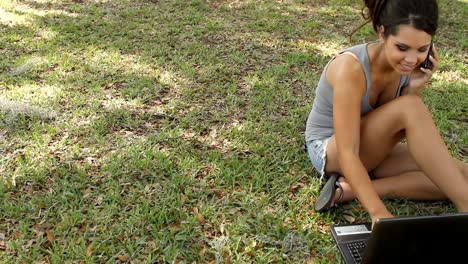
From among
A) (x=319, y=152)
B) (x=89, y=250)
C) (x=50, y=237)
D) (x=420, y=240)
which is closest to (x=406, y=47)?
(x=319, y=152)

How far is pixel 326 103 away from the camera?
2.51m

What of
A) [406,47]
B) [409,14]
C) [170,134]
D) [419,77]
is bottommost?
[170,134]

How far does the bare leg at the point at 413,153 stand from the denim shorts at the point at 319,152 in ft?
0.14

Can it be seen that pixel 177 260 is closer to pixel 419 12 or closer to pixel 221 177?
pixel 221 177

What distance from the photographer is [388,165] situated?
259cm

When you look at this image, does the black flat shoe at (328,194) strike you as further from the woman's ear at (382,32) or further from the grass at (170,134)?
the woman's ear at (382,32)

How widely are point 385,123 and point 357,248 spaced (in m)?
0.62

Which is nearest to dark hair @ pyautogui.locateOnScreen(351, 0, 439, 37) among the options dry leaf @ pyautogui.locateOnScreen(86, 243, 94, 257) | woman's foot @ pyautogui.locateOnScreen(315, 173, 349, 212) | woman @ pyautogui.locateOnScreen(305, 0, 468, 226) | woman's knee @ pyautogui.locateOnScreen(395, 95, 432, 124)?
woman @ pyautogui.locateOnScreen(305, 0, 468, 226)

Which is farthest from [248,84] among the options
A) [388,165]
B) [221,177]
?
[388,165]

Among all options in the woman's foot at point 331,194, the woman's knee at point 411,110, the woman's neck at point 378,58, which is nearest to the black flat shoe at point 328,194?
the woman's foot at point 331,194

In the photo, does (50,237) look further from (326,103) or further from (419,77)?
(419,77)

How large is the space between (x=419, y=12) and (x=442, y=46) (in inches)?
127

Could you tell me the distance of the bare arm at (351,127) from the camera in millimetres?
2145

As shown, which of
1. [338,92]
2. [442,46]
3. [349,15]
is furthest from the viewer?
[349,15]
